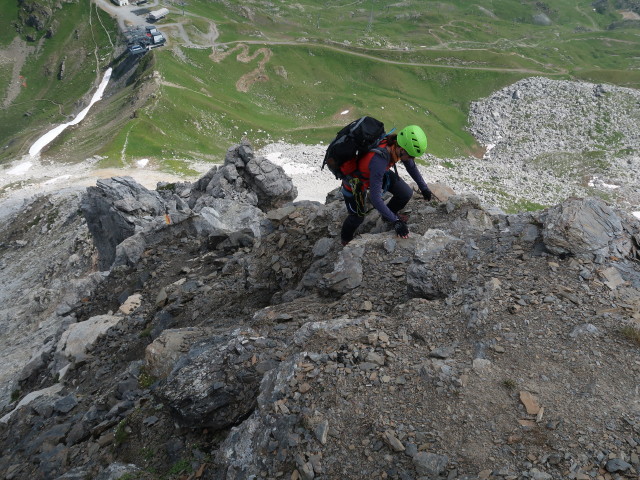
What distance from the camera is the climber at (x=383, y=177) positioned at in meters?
11.9

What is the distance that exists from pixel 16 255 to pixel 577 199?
4694 cm

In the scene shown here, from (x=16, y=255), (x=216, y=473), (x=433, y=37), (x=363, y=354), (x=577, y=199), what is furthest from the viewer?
(x=433, y=37)

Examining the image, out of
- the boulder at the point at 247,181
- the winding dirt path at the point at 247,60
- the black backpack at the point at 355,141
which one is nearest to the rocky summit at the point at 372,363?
the black backpack at the point at 355,141

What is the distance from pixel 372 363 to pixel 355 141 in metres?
6.32

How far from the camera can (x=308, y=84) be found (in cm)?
11456

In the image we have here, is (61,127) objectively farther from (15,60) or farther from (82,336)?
(82,336)

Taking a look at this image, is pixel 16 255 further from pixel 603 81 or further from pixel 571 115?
pixel 603 81

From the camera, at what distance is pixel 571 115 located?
345 feet

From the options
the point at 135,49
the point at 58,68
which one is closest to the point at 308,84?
the point at 135,49

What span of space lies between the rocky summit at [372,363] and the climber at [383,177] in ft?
2.77

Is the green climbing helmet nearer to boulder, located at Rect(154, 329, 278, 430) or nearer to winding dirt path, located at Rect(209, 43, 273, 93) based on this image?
boulder, located at Rect(154, 329, 278, 430)

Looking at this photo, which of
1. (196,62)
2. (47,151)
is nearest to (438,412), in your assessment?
(47,151)

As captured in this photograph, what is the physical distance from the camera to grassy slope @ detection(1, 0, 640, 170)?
74.8 meters

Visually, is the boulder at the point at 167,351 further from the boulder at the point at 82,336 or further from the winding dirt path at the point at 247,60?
the winding dirt path at the point at 247,60
